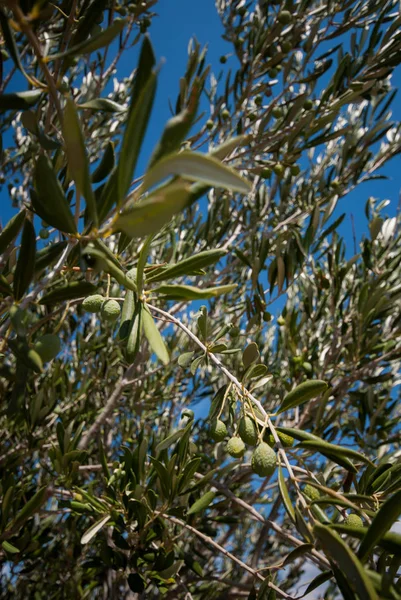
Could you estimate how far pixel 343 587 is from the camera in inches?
37.8

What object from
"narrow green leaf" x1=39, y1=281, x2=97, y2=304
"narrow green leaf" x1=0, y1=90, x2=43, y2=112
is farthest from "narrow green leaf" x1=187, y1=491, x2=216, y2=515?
"narrow green leaf" x1=0, y1=90, x2=43, y2=112

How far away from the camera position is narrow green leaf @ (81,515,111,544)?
5.64 ft

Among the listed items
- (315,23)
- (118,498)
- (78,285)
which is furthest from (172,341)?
(78,285)

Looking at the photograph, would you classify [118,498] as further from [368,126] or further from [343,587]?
[368,126]

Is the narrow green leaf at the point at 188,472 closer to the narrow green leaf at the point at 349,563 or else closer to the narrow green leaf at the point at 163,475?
the narrow green leaf at the point at 163,475

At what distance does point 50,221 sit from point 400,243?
2.83m

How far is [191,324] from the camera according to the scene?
4.78 metres

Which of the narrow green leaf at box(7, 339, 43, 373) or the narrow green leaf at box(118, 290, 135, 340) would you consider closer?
the narrow green leaf at box(7, 339, 43, 373)

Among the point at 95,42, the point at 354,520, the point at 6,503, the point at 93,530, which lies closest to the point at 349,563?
the point at 354,520

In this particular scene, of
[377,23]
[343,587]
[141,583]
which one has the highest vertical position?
[377,23]

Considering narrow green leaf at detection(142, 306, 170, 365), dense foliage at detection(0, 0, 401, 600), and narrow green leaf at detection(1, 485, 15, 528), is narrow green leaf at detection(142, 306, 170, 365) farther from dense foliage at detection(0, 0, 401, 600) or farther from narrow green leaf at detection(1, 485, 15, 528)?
narrow green leaf at detection(1, 485, 15, 528)

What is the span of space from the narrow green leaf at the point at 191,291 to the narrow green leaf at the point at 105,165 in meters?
0.35

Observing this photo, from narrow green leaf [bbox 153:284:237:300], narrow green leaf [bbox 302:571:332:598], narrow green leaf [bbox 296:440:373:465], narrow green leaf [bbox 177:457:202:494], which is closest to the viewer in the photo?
narrow green leaf [bbox 153:284:237:300]

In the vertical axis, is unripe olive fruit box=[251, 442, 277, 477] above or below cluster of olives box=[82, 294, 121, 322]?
below
